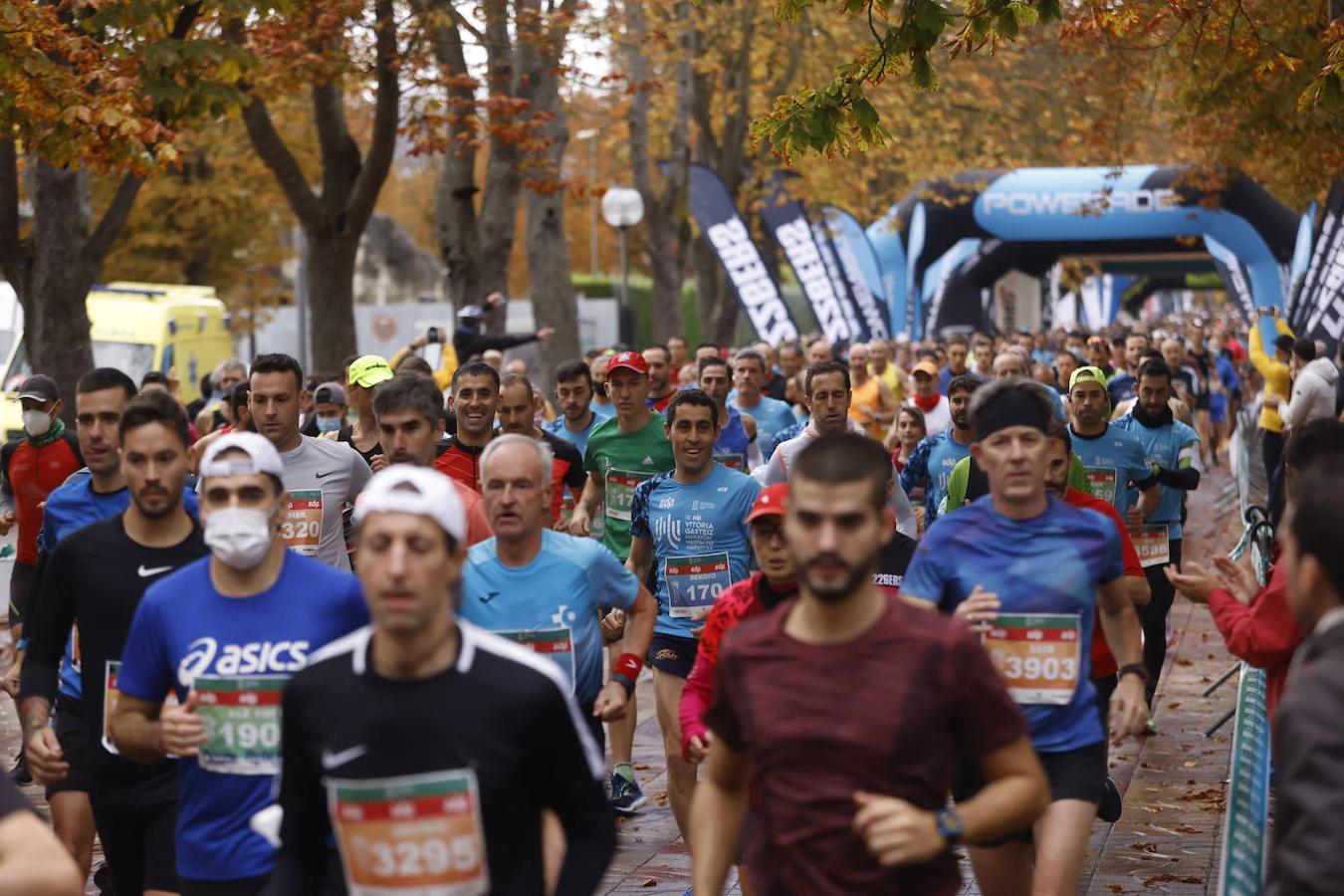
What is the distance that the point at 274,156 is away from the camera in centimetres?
1792

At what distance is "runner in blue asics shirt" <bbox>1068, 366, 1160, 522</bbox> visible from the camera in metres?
10.2

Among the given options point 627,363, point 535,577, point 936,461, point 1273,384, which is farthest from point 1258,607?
point 1273,384

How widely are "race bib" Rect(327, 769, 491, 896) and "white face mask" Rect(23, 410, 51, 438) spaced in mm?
6825

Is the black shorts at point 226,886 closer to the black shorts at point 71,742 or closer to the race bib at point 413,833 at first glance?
the race bib at point 413,833

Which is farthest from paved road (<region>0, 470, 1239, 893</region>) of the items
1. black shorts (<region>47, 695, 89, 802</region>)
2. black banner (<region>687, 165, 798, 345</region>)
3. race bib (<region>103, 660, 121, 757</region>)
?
black banner (<region>687, 165, 798, 345</region>)

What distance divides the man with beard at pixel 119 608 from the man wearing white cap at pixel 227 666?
699 mm

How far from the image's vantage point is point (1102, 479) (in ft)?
33.6

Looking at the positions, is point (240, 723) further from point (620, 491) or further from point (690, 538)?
point (620, 491)

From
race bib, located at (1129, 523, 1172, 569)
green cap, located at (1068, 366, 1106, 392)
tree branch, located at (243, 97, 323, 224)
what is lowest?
race bib, located at (1129, 523, 1172, 569)

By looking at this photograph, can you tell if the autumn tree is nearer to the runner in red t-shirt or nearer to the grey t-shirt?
the grey t-shirt

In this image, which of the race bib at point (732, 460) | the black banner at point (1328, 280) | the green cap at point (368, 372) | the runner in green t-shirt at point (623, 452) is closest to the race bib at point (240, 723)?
the runner in green t-shirt at point (623, 452)

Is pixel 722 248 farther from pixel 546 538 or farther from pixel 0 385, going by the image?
pixel 546 538

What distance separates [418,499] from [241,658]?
1.18 metres

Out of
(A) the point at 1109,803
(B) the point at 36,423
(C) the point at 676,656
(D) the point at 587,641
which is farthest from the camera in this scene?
(B) the point at 36,423
